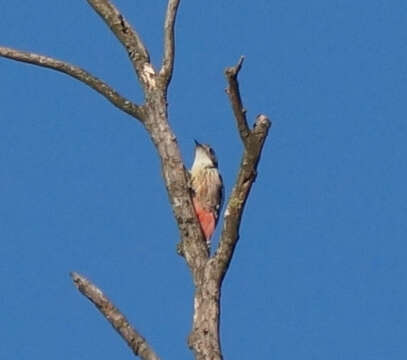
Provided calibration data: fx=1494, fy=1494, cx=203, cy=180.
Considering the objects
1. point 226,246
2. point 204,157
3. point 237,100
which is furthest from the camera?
point 204,157

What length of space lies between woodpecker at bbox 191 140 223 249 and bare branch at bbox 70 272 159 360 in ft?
3.53

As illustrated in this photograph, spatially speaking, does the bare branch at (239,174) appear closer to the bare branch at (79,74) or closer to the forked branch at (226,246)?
the forked branch at (226,246)

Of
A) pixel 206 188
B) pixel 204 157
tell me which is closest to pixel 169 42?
pixel 206 188

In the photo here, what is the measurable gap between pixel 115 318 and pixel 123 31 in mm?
2526

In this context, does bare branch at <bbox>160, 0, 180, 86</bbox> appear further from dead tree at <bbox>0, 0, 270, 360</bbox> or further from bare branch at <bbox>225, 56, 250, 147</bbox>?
bare branch at <bbox>225, 56, 250, 147</bbox>

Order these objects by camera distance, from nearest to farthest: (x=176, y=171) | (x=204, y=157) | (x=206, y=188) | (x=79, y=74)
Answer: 1. (x=176, y=171)
2. (x=79, y=74)
3. (x=206, y=188)
4. (x=204, y=157)

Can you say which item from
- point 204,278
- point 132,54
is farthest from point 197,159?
point 204,278

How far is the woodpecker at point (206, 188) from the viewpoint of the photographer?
10797mm

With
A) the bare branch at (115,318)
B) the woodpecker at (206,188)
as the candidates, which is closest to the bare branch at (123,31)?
the woodpecker at (206,188)

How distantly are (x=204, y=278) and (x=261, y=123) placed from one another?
117cm

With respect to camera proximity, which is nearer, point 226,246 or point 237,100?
point 237,100

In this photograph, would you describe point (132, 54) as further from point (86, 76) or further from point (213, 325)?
point (213, 325)

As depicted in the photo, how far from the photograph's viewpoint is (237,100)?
9055 millimetres

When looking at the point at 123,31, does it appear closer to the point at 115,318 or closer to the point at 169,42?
the point at 169,42
